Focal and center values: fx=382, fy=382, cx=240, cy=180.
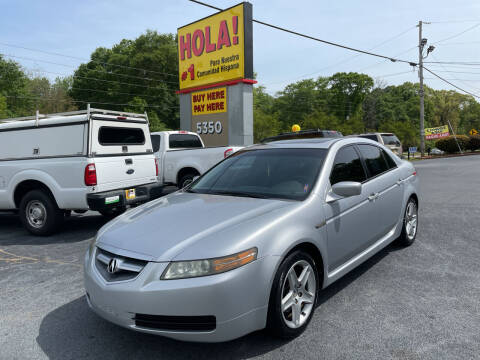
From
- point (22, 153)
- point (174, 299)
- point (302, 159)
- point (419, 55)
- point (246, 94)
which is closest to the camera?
point (174, 299)

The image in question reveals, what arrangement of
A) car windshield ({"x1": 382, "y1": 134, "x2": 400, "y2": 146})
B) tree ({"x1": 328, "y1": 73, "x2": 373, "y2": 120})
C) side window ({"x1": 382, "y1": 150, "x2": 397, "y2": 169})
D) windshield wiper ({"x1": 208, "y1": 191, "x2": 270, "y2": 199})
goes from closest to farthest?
windshield wiper ({"x1": 208, "y1": 191, "x2": 270, "y2": 199})
side window ({"x1": 382, "y1": 150, "x2": 397, "y2": 169})
car windshield ({"x1": 382, "y1": 134, "x2": 400, "y2": 146})
tree ({"x1": 328, "y1": 73, "x2": 373, "y2": 120})

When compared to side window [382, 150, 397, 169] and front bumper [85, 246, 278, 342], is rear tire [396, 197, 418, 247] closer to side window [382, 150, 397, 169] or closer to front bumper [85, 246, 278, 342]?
side window [382, 150, 397, 169]

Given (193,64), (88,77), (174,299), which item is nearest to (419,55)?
(193,64)

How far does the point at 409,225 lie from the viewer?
5.23 m

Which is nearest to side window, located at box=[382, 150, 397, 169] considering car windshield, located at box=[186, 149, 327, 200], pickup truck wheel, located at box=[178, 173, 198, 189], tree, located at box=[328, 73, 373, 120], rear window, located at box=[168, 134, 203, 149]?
car windshield, located at box=[186, 149, 327, 200]

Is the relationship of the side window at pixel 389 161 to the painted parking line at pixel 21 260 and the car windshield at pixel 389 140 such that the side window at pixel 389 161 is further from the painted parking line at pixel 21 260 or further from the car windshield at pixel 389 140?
the car windshield at pixel 389 140

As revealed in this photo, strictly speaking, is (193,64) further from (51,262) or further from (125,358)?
(125,358)

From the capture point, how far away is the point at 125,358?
2719 mm

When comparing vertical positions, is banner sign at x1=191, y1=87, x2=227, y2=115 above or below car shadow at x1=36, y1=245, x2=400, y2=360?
above

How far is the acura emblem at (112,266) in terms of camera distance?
8.85 feet

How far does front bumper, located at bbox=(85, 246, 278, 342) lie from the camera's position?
7.93 ft

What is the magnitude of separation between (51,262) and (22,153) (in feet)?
8.67

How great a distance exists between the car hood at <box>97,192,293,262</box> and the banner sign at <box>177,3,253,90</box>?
12594 mm

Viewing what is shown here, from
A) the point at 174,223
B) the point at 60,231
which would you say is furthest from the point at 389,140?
the point at 174,223
